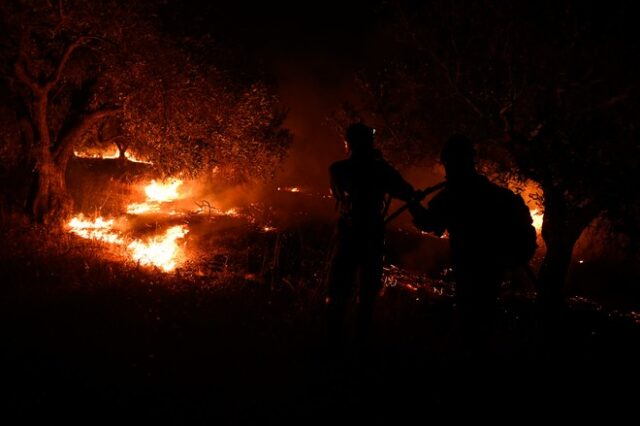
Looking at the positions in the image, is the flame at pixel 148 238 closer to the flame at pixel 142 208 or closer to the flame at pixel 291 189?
the flame at pixel 142 208

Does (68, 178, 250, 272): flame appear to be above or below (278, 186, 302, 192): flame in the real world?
below

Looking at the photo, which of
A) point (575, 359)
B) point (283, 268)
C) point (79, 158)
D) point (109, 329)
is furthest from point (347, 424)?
point (79, 158)

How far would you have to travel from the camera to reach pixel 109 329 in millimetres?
4984

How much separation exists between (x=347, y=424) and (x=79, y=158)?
79.6ft

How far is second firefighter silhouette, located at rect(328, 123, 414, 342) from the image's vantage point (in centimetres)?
468

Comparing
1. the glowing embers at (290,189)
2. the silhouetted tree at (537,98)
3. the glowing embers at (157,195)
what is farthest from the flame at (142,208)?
the glowing embers at (290,189)

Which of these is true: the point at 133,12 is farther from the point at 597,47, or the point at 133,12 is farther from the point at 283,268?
the point at 597,47

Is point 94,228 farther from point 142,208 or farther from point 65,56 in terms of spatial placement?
point 142,208

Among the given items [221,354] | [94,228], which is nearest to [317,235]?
[94,228]

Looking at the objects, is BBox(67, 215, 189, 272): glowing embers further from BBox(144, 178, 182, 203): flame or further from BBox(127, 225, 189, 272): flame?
BBox(144, 178, 182, 203): flame

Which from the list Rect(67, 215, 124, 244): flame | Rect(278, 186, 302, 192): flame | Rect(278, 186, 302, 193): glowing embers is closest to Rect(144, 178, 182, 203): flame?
Rect(67, 215, 124, 244): flame

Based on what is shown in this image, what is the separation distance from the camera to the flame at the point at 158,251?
360 inches

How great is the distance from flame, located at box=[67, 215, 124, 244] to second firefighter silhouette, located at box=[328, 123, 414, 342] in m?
8.17

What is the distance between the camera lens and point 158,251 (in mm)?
11000
